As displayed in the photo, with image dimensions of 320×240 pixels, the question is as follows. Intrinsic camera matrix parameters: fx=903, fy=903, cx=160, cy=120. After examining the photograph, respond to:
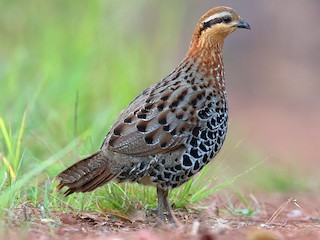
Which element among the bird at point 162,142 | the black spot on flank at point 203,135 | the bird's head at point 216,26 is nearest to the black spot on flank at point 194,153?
the bird at point 162,142

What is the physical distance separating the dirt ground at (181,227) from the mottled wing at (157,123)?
0.50m

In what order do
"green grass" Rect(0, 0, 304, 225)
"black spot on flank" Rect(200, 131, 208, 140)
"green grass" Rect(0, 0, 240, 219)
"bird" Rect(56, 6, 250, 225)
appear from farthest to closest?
"green grass" Rect(0, 0, 240, 219)
"green grass" Rect(0, 0, 304, 225)
"black spot on flank" Rect(200, 131, 208, 140)
"bird" Rect(56, 6, 250, 225)

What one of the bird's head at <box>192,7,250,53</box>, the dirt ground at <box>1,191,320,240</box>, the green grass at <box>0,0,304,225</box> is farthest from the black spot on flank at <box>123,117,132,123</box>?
the bird's head at <box>192,7,250,53</box>

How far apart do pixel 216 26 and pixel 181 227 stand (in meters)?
1.94

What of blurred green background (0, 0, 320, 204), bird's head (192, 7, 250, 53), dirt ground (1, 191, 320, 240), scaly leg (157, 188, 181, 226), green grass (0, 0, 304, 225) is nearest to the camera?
dirt ground (1, 191, 320, 240)

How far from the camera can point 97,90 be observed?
10.6 meters

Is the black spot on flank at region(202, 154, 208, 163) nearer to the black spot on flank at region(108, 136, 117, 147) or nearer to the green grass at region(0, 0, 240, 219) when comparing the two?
the green grass at region(0, 0, 240, 219)

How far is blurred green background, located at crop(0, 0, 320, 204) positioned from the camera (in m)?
8.26

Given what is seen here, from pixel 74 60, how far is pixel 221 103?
4232 millimetres

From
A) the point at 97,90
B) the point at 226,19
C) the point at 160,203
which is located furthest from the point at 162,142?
the point at 97,90

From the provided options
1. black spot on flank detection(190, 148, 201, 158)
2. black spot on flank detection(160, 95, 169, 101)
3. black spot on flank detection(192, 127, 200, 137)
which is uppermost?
black spot on flank detection(160, 95, 169, 101)

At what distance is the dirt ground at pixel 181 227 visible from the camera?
16.8ft

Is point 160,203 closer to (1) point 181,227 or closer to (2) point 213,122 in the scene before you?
(2) point 213,122

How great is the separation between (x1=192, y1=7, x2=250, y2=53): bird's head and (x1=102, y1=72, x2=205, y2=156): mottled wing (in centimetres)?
55
